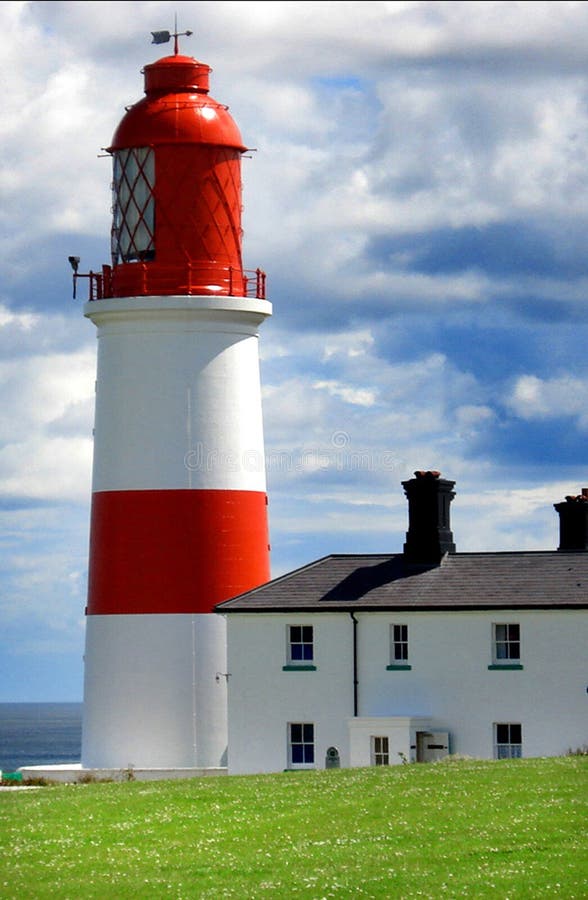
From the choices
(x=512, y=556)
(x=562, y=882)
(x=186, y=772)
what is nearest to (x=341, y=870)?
(x=562, y=882)

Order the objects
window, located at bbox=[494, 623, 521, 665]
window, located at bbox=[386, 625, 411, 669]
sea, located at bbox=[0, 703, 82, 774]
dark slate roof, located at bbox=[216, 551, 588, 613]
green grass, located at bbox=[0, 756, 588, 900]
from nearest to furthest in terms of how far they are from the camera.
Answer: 1. green grass, located at bbox=[0, 756, 588, 900]
2. window, located at bbox=[494, 623, 521, 665]
3. dark slate roof, located at bbox=[216, 551, 588, 613]
4. window, located at bbox=[386, 625, 411, 669]
5. sea, located at bbox=[0, 703, 82, 774]

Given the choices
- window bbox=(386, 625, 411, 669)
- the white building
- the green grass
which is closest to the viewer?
the green grass

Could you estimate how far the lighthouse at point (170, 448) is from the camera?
3969 cm

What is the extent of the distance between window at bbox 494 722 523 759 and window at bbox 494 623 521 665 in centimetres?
129

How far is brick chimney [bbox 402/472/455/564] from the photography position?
41.7 metres

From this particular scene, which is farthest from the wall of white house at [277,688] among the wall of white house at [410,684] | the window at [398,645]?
the window at [398,645]

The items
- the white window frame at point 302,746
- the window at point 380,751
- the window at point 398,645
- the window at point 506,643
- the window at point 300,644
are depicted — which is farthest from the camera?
the window at point 300,644

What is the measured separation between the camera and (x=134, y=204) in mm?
40375

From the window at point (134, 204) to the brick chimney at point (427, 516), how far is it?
7.54 m

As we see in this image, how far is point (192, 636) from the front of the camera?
1571 inches

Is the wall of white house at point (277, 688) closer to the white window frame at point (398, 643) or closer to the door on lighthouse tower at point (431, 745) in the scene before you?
the white window frame at point (398, 643)

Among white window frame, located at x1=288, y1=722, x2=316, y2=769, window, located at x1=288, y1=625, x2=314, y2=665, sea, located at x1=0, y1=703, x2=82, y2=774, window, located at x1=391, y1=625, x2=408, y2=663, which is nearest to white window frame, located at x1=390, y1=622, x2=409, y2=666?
window, located at x1=391, y1=625, x2=408, y2=663

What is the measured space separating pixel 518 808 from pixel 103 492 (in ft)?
51.9

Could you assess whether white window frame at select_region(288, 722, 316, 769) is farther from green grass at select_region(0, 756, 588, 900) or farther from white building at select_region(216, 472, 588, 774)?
green grass at select_region(0, 756, 588, 900)
